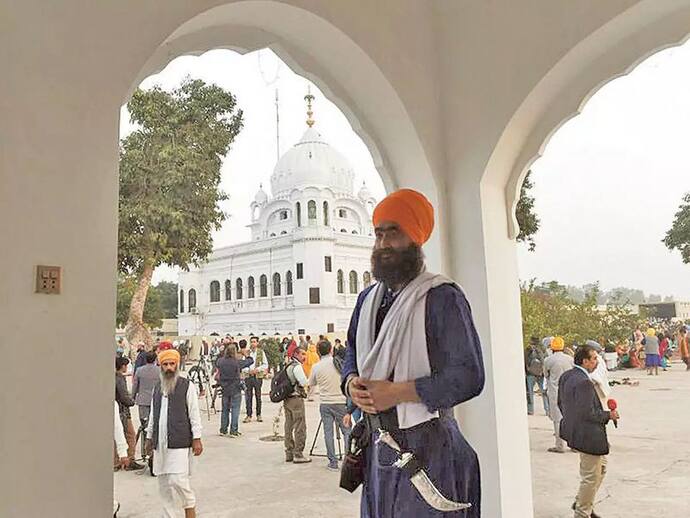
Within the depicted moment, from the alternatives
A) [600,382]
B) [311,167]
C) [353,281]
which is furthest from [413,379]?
[353,281]

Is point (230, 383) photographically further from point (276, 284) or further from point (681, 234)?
point (276, 284)

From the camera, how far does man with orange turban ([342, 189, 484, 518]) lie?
5.05ft

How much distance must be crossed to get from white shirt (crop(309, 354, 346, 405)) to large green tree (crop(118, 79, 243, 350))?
206 inches

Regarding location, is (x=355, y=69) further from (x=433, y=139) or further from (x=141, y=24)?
(x=141, y=24)

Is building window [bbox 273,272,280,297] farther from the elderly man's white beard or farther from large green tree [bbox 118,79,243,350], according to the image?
the elderly man's white beard

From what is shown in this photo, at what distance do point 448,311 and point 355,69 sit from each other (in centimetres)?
179

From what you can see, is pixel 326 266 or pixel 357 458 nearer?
pixel 357 458

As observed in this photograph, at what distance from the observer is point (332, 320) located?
23.7 metres

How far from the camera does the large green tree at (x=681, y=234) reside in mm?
8594

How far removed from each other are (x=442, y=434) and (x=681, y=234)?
27.9 feet

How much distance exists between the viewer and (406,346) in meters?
1.61

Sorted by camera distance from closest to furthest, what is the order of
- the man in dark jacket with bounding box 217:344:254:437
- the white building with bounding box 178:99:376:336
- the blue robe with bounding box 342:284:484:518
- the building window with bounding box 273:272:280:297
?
the blue robe with bounding box 342:284:484:518
the man in dark jacket with bounding box 217:344:254:437
the white building with bounding box 178:99:376:336
the building window with bounding box 273:272:280:297

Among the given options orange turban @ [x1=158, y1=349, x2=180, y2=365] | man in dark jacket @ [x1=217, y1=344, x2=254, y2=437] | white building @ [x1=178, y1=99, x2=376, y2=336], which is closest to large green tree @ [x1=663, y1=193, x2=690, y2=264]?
man in dark jacket @ [x1=217, y1=344, x2=254, y2=437]

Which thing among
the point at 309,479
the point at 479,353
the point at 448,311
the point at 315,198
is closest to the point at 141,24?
the point at 448,311
